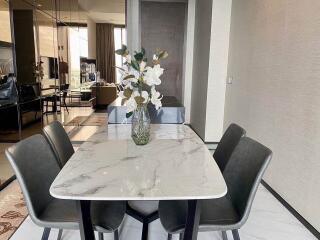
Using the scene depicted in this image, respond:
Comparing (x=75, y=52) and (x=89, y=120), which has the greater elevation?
(x=75, y=52)

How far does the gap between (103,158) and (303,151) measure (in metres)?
1.69

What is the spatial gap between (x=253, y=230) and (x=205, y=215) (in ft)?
2.92

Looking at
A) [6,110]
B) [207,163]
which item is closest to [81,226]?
[207,163]

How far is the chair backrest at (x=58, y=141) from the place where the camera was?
172cm

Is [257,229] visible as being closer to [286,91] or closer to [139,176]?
[286,91]

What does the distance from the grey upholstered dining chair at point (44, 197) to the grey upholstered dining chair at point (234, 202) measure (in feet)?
0.94

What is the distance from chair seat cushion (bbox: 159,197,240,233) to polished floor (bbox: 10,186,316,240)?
22.2 inches

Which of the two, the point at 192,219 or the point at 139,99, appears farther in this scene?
the point at 139,99

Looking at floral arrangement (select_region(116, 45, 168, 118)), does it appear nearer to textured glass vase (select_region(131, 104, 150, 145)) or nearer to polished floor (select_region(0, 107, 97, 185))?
textured glass vase (select_region(131, 104, 150, 145))

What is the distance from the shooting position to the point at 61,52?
4.73m

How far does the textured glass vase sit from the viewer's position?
5.30 ft

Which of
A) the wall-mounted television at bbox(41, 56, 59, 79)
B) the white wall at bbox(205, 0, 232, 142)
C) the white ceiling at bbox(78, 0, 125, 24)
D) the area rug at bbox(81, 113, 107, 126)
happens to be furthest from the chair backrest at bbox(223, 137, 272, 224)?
the white ceiling at bbox(78, 0, 125, 24)

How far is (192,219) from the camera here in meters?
1.16

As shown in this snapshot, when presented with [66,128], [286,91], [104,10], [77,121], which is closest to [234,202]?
[286,91]
